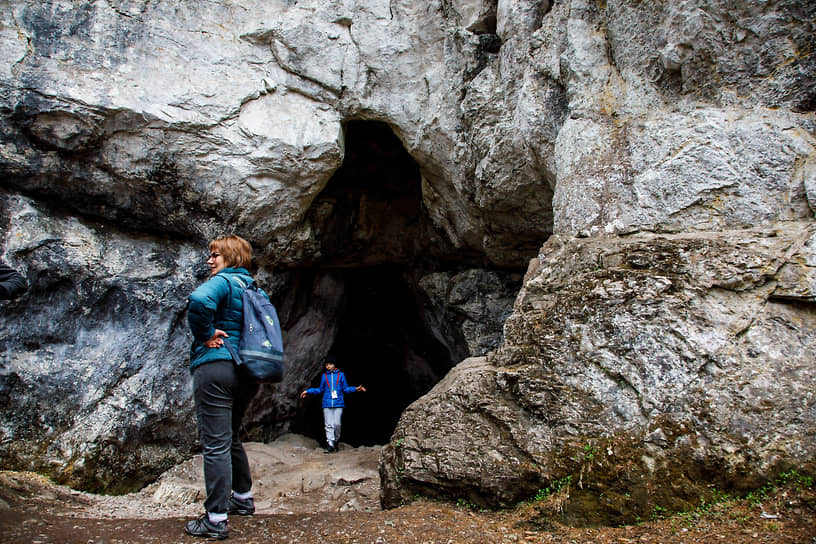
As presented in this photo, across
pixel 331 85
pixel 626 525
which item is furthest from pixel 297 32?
pixel 626 525

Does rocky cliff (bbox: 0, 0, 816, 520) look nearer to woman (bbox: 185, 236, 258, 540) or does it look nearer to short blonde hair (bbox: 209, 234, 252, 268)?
woman (bbox: 185, 236, 258, 540)

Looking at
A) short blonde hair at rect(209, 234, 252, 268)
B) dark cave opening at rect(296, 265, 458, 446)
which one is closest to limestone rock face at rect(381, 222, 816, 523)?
short blonde hair at rect(209, 234, 252, 268)

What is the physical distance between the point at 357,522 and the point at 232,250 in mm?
1717

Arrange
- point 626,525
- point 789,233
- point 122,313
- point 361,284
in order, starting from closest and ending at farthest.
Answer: point 626,525 < point 789,233 < point 122,313 < point 361,284

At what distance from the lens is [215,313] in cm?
305

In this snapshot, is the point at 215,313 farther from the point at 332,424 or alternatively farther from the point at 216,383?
the point at 332,424

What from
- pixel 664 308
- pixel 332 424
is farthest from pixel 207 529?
pixel 332 424

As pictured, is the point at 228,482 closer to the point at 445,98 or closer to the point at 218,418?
the point at 218,418

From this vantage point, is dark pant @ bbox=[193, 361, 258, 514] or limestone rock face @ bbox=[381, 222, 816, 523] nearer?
limestone rock face @ bbox=[381, 222, 816, 523]

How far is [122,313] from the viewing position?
18.3 ft

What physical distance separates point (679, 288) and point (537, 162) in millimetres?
2449

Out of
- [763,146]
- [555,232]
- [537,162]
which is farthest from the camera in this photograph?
[537,162]

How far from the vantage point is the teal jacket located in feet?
9.51

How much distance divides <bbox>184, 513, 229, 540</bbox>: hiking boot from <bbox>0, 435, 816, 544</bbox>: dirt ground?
5 centimetres
